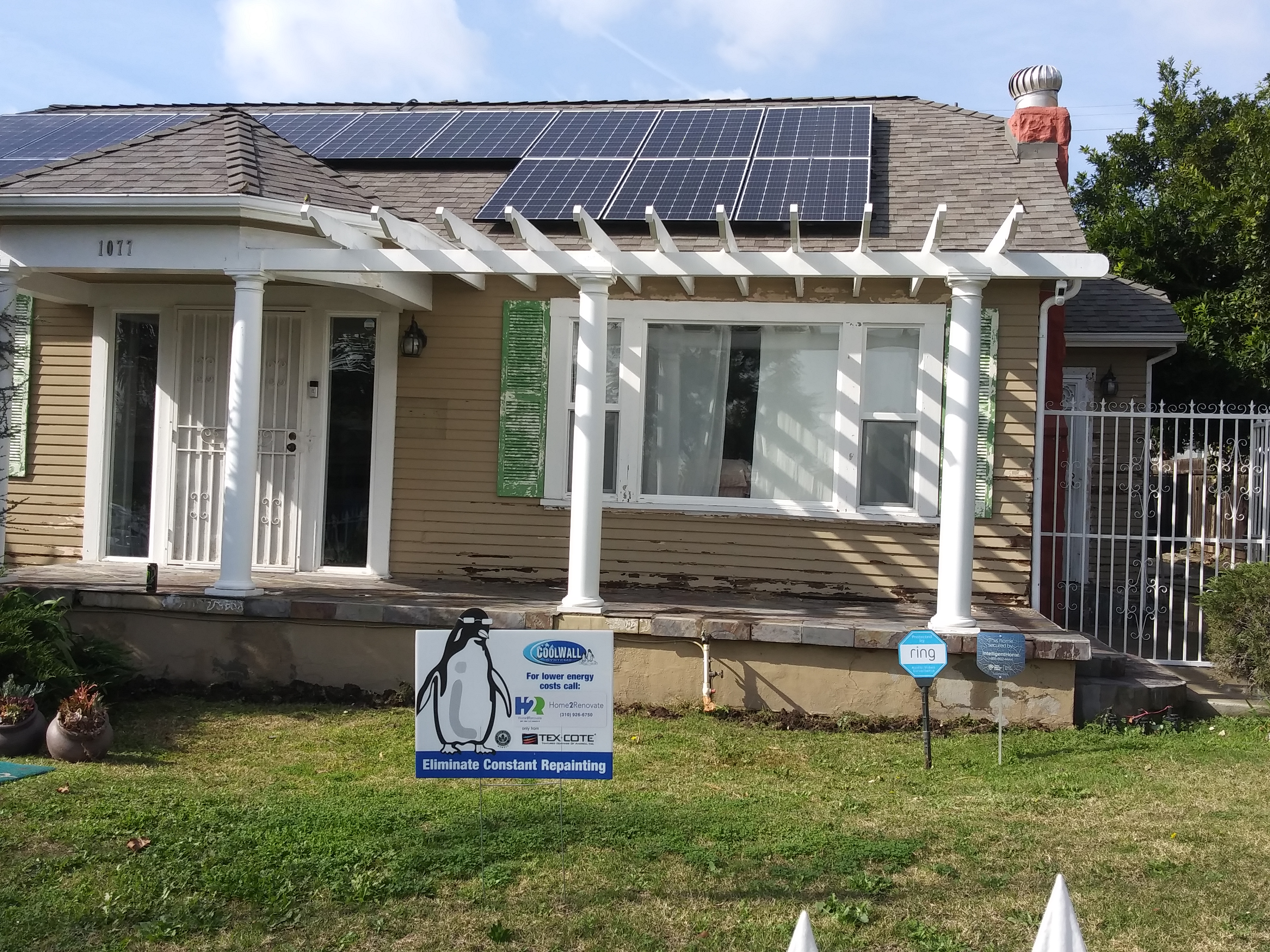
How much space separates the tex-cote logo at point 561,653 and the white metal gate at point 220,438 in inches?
216

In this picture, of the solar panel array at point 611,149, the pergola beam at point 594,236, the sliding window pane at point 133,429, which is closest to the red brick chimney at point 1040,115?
the solar panel array at point 611,149

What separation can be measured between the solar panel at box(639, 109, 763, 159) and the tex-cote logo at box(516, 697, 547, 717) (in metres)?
6.56

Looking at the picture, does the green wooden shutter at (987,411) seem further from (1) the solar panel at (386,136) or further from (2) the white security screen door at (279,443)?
(1) the solar panel at (386,136)

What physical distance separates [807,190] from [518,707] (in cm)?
589

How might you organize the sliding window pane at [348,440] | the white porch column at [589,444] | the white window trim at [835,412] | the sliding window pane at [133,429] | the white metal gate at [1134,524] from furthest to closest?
the sliding window pane at [133,429] < the sliding window pane at [348,440] < the white window trim at [835,412] < the white metal gate at [1134,524] < the white porch column at [589,444]

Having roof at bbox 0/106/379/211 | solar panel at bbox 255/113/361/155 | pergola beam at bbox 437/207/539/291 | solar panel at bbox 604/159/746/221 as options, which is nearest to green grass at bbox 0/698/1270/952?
pergola beam at bbox 437/207/539/291

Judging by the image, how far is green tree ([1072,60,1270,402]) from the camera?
1510 centimetres

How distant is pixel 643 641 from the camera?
305 inches

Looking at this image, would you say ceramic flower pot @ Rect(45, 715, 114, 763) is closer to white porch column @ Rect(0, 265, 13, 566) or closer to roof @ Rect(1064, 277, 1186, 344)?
white porch column @ Rect(0, 265, 13, 566)

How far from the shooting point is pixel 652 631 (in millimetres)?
7656

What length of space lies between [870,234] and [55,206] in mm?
5934

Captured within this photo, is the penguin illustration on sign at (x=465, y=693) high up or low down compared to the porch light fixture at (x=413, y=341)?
down

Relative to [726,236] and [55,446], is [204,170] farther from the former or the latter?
[726,236]

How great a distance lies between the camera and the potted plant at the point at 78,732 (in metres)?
6.23
